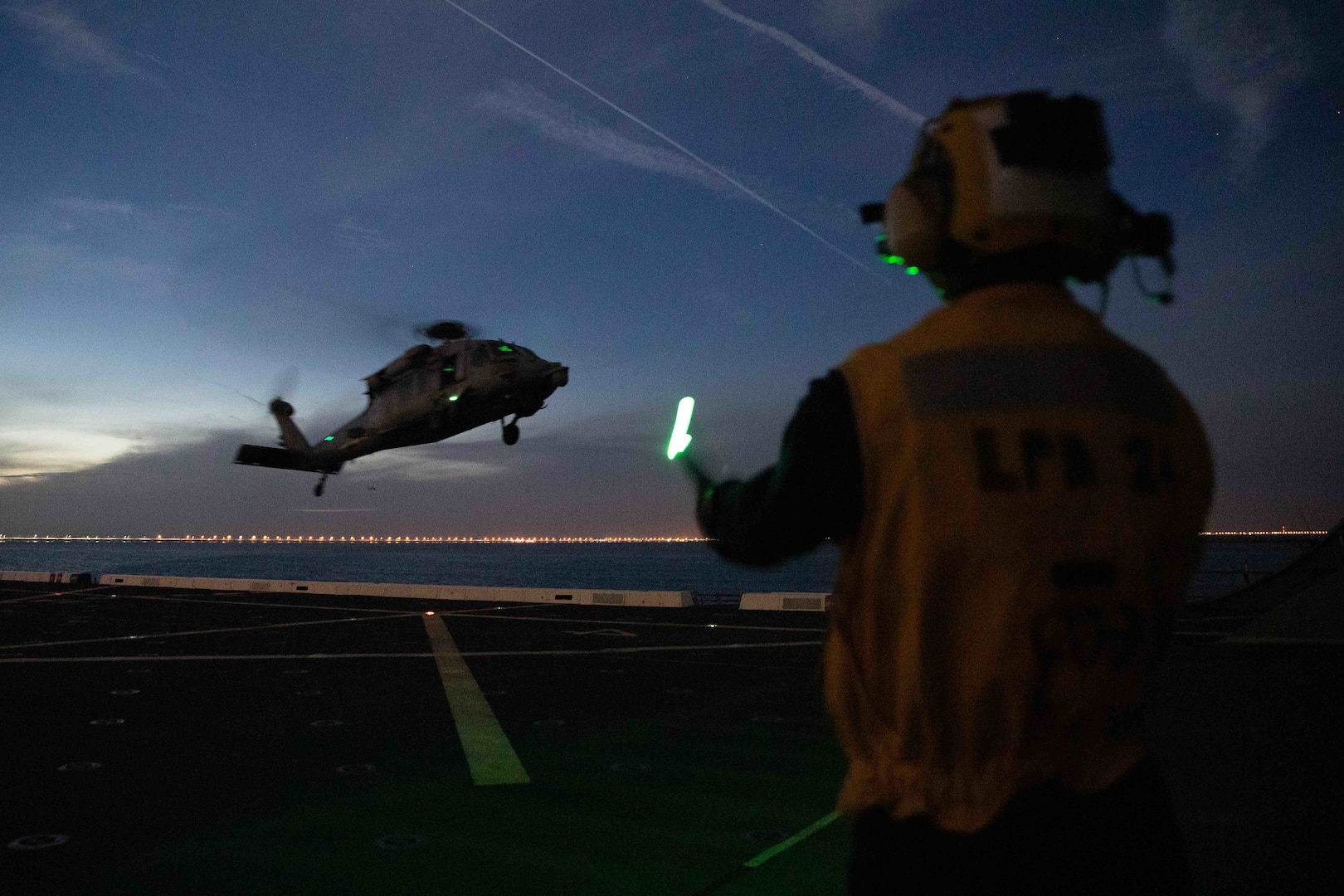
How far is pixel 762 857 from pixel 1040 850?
291 cm

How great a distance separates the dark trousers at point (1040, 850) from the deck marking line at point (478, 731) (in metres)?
4.36

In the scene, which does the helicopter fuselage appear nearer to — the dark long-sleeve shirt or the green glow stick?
the green glow stick

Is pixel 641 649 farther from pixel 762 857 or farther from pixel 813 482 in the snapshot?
pixel 813 482

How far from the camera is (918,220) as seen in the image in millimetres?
1900

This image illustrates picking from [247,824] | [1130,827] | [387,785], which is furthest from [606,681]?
[1130,827]

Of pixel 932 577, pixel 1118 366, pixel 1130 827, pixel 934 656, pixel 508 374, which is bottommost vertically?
pixel 1130 827

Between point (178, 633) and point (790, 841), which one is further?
point (178, 633)

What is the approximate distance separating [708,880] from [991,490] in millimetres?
3117

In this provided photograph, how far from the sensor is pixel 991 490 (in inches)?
62.3

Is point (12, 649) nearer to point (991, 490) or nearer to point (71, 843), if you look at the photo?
point (71, 843)

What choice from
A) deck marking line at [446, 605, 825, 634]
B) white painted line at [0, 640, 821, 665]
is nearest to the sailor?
white painted line at [0, 640, 821, 665]

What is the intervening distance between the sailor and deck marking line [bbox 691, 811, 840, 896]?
8.01 feet

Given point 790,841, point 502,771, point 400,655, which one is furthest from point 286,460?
point 790,841

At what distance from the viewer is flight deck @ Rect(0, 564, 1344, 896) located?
404cm
